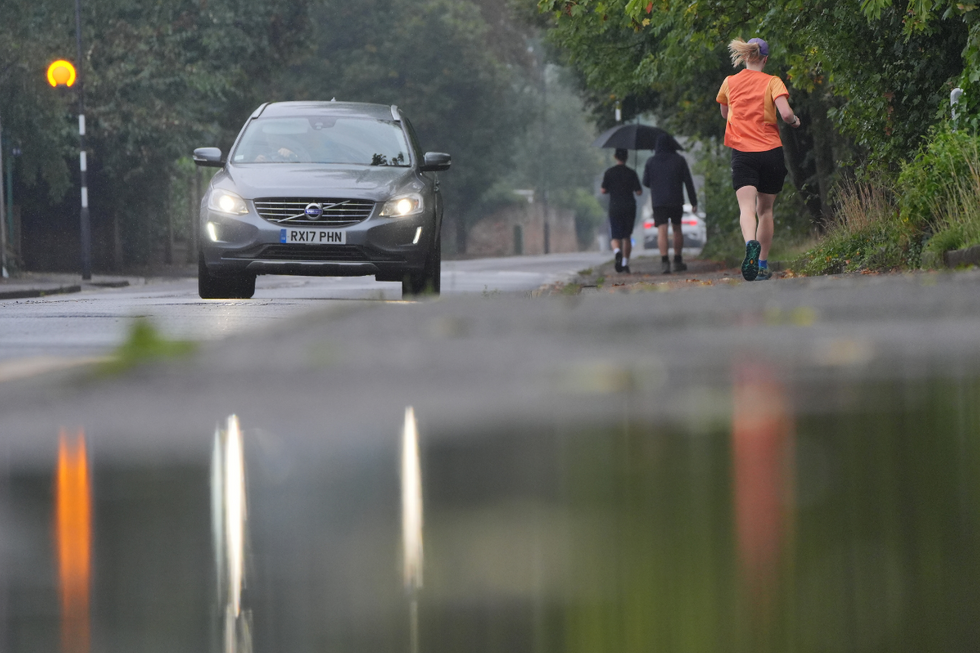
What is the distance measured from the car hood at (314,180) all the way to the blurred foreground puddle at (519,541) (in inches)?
323

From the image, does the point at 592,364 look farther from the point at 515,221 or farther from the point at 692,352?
the point at 515,221

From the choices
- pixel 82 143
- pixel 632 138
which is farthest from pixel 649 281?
pixel 82 143

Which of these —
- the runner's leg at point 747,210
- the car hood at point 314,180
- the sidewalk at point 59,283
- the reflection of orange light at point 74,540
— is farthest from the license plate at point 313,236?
the reflection of orange light at point 74,540

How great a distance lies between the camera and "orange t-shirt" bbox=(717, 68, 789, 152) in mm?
10664

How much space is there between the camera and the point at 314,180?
36.0 feet

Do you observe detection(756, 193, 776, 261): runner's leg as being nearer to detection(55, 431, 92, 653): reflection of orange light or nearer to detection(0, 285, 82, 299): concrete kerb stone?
detection(55, 431, 92, 653): reflection of orange light

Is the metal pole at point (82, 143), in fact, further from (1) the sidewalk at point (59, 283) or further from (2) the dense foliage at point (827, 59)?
(2) the dense foliage at point (827, 59)

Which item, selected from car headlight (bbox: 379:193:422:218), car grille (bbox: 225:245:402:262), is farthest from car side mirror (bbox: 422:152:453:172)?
car grille (bbox: 225:245:402:262)

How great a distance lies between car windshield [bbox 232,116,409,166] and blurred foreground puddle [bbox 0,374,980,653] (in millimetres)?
9120

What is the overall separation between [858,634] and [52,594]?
1.11 meters

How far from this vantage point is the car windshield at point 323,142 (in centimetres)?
1173

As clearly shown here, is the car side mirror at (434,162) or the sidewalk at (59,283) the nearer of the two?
the car side mirror at (434,162)

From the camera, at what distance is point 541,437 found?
2.64 meters

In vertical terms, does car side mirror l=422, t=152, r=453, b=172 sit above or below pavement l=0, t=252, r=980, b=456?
above
